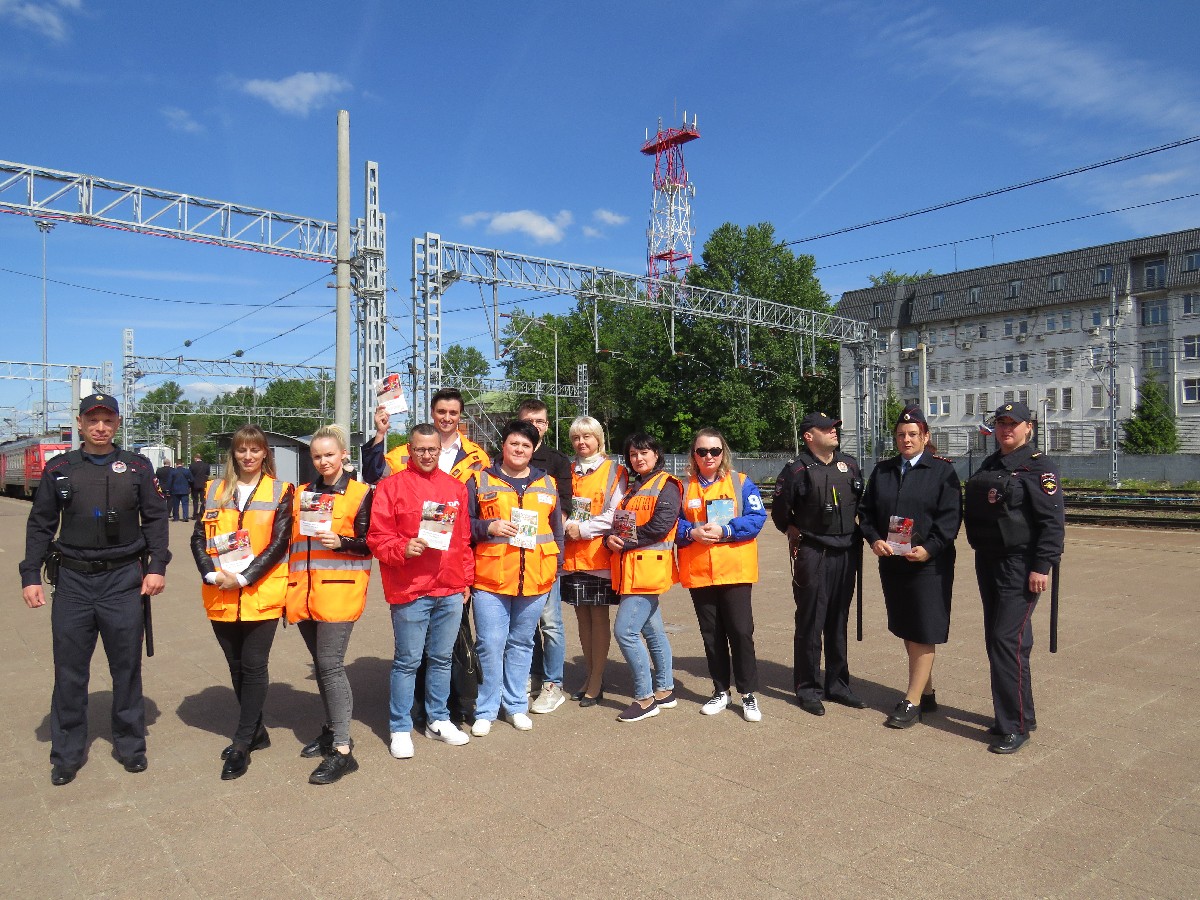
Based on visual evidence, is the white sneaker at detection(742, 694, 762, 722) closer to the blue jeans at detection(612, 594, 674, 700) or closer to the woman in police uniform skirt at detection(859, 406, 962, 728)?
the blue jeans at detection(612, 594, 674, 700)

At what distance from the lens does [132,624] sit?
4812 mm

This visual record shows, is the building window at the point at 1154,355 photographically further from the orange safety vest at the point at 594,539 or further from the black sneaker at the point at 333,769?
the black sneaker at the point at 333,769

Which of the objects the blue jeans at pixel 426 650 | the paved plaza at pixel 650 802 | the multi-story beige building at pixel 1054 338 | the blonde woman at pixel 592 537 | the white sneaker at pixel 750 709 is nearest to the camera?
the paved plaza at pixel 650 802

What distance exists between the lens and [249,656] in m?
4.77

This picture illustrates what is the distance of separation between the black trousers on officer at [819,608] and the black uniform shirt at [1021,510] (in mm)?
922

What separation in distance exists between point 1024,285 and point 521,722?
60567 millimetres

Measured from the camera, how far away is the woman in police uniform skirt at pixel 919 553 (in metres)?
5.35

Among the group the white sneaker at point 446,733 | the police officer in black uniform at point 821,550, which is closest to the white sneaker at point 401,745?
the white sneaker at point 446,733

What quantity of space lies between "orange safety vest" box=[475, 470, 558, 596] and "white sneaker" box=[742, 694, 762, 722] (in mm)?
1463

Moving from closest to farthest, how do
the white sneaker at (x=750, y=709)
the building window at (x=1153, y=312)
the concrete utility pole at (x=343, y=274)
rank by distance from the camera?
the white sneaker at (x=750, y=709) < the concrete utility pole at (x=343, y=274) < the building window at (x=1153, y=312)

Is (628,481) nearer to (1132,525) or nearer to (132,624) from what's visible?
(132,624)

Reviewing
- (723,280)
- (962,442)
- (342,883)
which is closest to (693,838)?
(342,883)

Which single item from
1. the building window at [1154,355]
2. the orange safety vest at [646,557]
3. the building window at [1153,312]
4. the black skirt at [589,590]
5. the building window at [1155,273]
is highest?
the building window at [1155,273]

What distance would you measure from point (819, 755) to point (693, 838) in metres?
1.33
